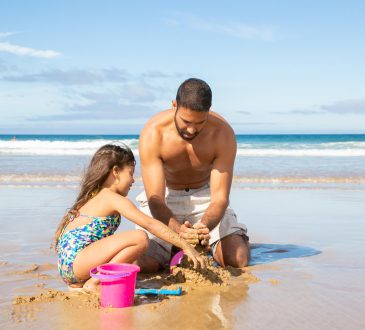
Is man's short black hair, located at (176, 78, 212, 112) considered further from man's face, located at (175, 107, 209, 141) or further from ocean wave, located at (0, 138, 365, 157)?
ocean wave, located at (0, 138, 365, 157)

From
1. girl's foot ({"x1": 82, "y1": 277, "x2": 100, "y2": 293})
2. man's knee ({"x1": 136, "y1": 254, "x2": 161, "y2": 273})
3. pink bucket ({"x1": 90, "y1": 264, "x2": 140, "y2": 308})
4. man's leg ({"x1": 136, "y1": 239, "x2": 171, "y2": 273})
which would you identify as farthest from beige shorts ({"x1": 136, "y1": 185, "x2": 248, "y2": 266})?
pink bucket ({"x1": 90, "y1": 264, "x2": 140, "y2": 308})

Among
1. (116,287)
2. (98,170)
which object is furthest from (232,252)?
(116,287)

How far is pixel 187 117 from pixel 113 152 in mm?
716

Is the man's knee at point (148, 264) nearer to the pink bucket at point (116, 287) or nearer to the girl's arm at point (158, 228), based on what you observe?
the girl's arm at point (158, 228)

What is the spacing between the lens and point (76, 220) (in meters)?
4.26

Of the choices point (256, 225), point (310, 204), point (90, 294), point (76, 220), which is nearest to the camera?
point (90, 294)

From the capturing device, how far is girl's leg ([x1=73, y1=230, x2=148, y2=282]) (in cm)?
398

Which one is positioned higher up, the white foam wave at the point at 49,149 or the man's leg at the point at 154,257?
the white foam wave at the point at 49,149

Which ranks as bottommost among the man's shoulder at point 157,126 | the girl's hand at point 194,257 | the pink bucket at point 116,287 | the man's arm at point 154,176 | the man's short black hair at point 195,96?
the pink bucket at point 116,287

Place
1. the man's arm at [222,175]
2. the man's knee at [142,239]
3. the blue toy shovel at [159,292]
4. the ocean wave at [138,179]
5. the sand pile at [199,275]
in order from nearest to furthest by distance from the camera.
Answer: the blue toy shovel at [159,292]
the man's knee at [142,239]
the sand pile at [199,275]
the man's arm at [222,175]
the ocean wave at [138,179]

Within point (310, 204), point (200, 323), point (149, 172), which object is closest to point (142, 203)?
point (149, 172)

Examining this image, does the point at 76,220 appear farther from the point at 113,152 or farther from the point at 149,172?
the point at 149,172

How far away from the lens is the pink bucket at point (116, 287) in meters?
3.61

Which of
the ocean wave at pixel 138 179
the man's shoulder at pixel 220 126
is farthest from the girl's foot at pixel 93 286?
the ocean wave at pixel 138 179
